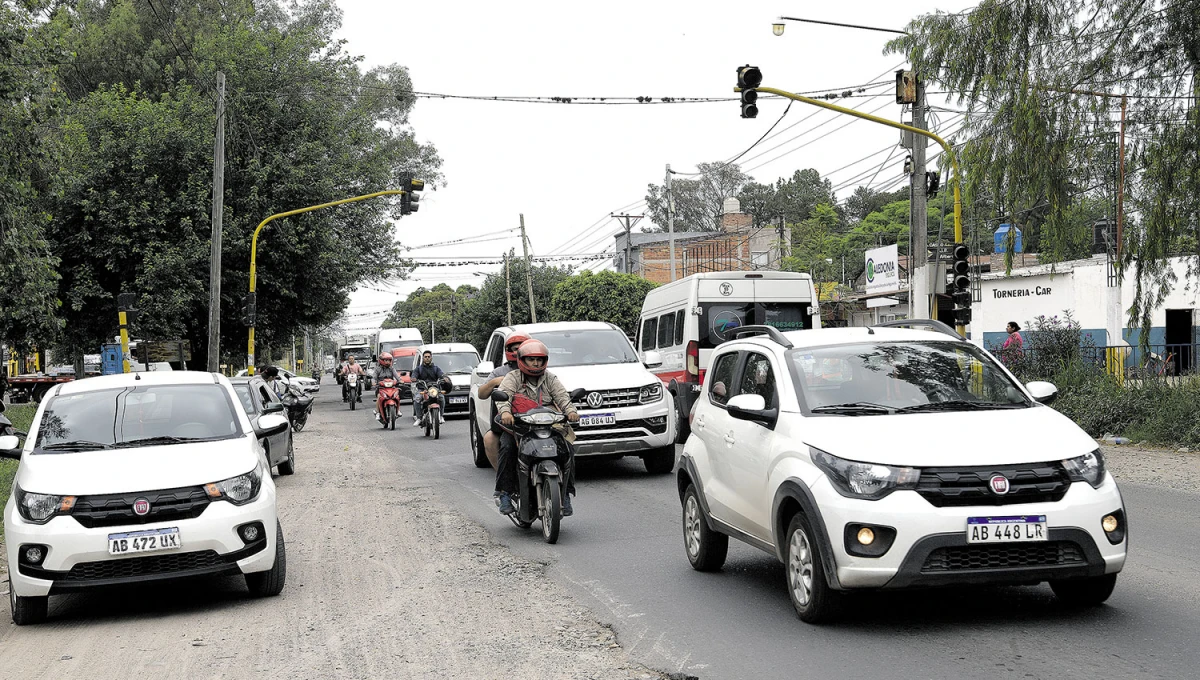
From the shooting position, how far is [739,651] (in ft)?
19.8

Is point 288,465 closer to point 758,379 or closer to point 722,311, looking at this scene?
point 722,311

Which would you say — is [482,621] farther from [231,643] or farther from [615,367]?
[615,367]

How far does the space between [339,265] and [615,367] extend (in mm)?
29606

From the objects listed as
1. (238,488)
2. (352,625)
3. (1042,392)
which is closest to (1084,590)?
(1042,392)

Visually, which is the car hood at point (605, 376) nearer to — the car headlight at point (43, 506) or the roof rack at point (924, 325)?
the roof rack at point (924, 325)

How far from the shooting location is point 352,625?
7121 millimetres

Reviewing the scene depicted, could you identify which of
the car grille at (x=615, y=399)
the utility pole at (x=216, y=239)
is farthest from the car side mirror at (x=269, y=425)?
the utility pole at (x=216, y=239)

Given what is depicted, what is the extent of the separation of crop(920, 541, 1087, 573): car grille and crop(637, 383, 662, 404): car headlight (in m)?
8.66

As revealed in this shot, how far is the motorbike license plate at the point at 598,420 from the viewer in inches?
557

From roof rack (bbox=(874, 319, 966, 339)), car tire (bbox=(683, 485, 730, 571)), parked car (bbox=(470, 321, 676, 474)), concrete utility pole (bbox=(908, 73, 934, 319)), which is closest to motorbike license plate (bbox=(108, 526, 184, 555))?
car tire (bbox=(683, 485, 730, 571))

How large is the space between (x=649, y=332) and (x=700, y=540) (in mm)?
14313

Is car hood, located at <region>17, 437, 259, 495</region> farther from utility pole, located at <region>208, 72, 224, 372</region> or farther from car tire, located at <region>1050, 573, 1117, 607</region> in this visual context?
utility pole, located at <region>208, 72, 224, 372</region>

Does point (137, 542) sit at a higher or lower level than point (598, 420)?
lower

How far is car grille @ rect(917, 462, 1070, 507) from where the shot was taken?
5.85 metres
